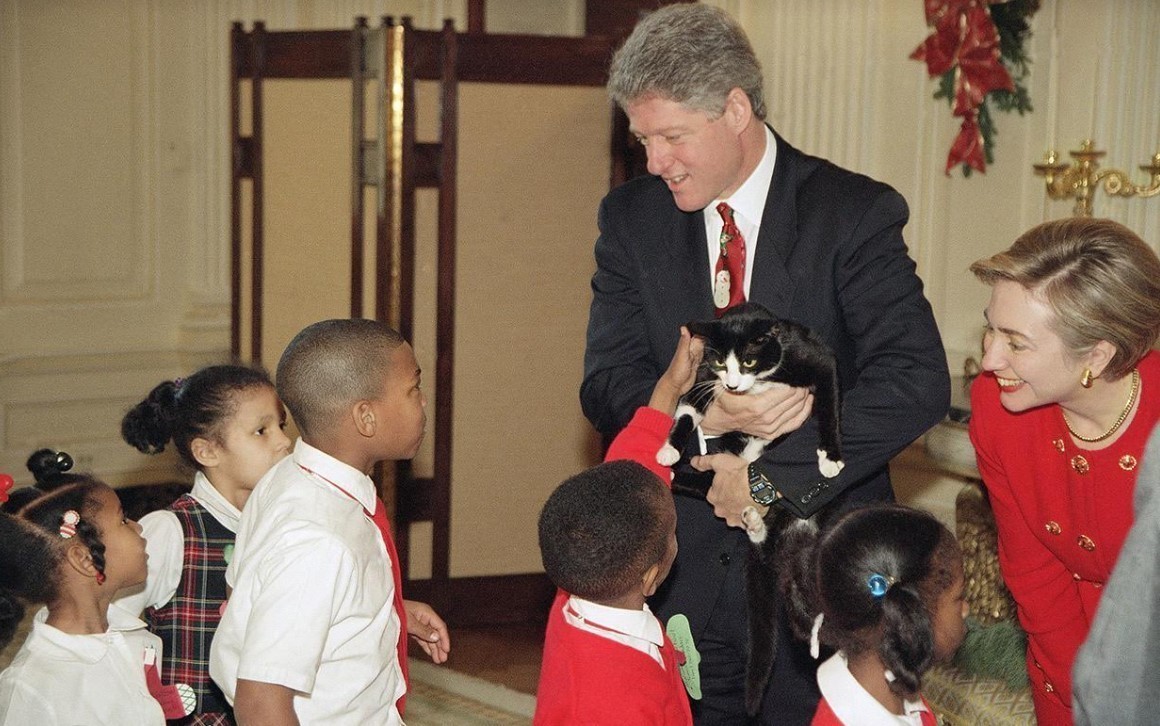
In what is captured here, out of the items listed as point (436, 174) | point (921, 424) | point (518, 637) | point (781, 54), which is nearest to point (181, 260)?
point (436, 174)

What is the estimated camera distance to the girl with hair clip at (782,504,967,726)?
2016 millimetres

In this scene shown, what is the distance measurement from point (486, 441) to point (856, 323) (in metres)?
3.05

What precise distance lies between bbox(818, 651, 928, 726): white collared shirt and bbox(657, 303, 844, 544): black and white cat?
0.39m

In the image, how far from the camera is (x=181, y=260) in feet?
22.6

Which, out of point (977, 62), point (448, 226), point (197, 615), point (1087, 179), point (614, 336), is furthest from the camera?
point (448, 226)

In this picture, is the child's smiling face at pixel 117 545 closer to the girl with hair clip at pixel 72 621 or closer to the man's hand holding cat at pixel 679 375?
the girl with hair clip at pixel 72 621

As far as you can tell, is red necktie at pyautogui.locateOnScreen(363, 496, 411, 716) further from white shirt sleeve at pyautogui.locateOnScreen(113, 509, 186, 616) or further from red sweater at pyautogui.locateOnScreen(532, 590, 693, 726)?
white shirt sleeve at pyautogui.locateOnScreen(113, 509, 186, 616)

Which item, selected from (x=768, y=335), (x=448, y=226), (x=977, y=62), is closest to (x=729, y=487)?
(x=768, y=335)

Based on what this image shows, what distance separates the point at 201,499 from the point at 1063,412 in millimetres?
1739

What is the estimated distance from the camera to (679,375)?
241 centimetres

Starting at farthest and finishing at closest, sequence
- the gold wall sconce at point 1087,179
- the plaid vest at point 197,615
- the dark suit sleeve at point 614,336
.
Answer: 1. the gold wall sconce at point 1087,179
2. the plaid vest at point 197,615
3. the dark suit sleeve at point 614,336

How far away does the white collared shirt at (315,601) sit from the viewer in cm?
206

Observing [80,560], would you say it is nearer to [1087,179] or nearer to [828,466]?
[828,466]

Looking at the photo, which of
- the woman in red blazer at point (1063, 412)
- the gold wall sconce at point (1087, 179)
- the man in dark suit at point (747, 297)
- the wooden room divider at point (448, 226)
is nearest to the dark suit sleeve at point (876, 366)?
the man in dark suit at point (747, 297)
